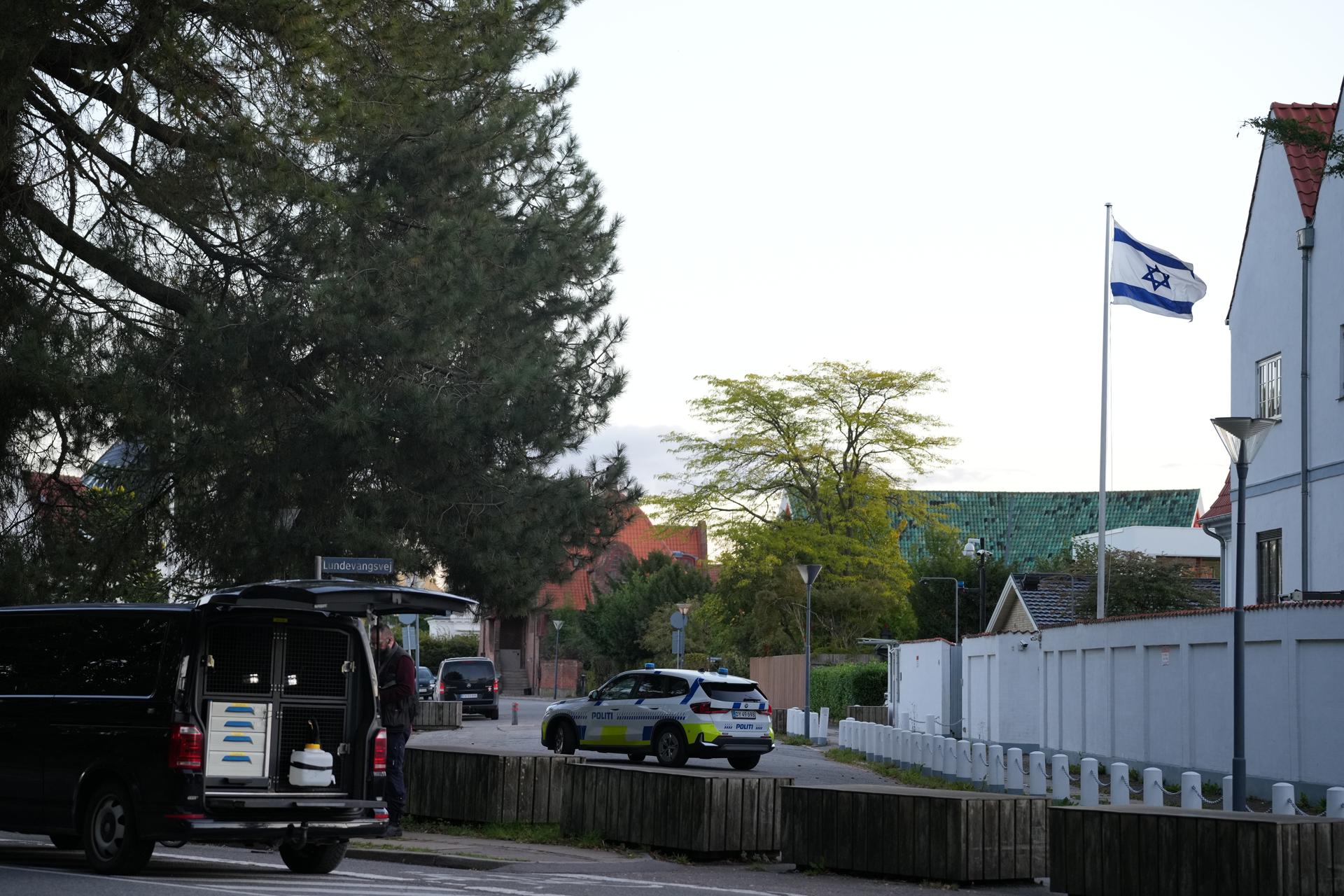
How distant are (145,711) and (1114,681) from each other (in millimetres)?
18153

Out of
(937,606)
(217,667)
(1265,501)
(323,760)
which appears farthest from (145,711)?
(937,606)

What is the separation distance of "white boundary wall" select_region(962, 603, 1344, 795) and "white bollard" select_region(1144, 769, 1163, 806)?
5.02 metres

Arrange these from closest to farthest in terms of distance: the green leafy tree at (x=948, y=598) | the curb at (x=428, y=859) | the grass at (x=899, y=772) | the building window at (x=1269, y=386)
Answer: the curb at (x=428, y=859) < the grass at (x=899, y=772) < the building window at (x=1269, y=386) < the green leafy tree at (x=948, y=598)

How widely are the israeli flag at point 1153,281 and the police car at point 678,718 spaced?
11.6 m

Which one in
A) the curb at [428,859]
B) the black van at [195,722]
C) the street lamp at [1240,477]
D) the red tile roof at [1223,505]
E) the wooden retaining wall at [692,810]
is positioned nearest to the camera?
the black van at [195,722]

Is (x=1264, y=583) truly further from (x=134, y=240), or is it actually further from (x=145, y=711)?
(x=145, y=711)

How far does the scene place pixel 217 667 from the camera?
1185 centimetres

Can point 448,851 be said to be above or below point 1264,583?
below

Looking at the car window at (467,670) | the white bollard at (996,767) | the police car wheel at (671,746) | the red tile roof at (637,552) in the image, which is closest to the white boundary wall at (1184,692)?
the white bollard at (996,767)

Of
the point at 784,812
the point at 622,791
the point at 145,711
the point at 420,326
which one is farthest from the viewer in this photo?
the point at 420,326

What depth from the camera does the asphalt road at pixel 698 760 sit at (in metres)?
25.1

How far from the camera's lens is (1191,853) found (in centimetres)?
1137

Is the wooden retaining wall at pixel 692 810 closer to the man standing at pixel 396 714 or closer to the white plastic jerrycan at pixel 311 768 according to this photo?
the man standing at pixel 396 714

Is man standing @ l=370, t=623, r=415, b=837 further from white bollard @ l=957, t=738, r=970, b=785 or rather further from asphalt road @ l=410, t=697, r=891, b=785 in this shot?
white bollard @ l=957, t=738, r=970, b=785
